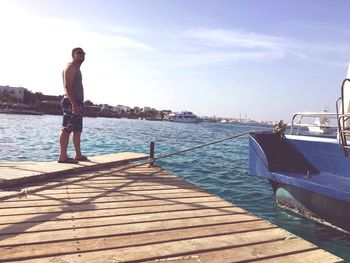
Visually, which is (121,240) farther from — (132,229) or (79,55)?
(79,55)

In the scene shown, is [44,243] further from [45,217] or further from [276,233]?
[276,233]

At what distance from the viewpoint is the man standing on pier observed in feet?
23.8

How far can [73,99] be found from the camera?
7273 millimetres

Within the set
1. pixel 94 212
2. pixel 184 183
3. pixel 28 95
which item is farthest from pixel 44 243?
pixel 28 95

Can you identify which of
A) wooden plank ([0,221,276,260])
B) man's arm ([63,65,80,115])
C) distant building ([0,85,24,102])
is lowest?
wooden plank ([0,221,276,260])

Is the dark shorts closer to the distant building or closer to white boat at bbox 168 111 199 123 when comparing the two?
white boat at bbox 168 111 199 123

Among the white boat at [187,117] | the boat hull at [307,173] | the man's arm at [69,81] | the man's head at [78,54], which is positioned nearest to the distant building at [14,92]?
the white boat at [187,117]

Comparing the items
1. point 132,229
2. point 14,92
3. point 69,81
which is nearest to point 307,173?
→ point 132,229

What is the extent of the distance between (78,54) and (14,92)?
123914 millimetres

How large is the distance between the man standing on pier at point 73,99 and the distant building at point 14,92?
4830 inches

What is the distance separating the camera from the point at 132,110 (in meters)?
186

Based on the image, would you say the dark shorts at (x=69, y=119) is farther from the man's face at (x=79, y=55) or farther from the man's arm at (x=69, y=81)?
the man's face at (x=79, y=55)

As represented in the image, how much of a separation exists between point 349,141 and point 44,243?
643 cm

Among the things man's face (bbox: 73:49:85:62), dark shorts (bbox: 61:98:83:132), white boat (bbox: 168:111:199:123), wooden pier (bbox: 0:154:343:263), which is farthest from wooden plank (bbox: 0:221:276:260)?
white boat (bbox: 168:111:199:123)
